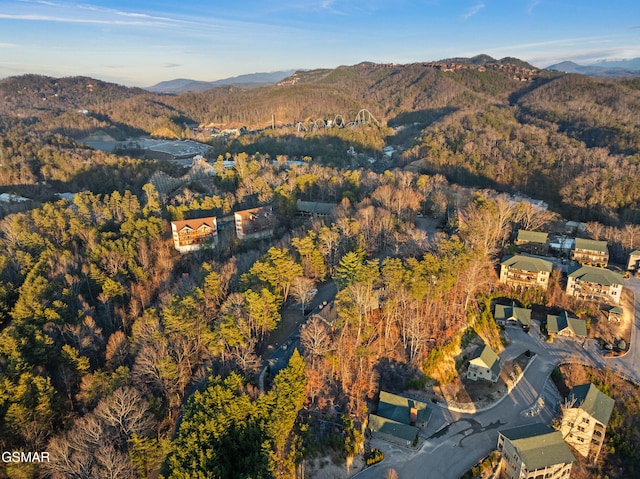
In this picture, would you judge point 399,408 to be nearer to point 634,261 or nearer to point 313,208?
point 634,261

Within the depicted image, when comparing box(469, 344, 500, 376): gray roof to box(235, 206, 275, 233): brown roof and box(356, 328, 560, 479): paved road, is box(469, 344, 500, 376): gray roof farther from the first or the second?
box(235, 206, 275, 233): brown roof

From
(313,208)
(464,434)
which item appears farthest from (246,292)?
(313,208)

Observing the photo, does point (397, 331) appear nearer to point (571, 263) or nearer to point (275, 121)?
point (571, 263)

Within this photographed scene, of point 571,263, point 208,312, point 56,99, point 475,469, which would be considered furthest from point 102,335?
point 56,99

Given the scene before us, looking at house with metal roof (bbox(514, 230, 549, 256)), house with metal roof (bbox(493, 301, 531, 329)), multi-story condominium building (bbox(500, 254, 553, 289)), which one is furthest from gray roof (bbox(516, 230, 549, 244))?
house with metal roof (bbox(493, 301, 531, 329))

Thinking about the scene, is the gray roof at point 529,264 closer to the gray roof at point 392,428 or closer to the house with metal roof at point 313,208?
the gray roof at point 392,428
